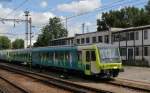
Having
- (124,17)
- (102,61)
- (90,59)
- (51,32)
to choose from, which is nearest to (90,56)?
(90,59)

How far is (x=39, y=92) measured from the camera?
848 inches

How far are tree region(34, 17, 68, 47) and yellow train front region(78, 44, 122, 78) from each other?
263 ft

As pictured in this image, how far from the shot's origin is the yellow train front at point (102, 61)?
26750 mm

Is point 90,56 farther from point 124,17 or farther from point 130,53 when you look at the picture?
point 124,17

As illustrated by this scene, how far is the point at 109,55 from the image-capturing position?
2752cm

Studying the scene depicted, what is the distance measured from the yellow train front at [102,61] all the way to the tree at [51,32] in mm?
80085

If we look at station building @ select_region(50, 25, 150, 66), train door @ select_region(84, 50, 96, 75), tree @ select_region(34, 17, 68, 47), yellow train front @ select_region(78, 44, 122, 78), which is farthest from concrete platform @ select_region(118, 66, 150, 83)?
tree @ select_region(34, 17, 68, 47)

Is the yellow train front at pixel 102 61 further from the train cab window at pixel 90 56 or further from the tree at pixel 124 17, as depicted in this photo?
the tree at pixel 124 17

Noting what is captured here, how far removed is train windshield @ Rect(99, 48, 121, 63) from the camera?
27.1 meters

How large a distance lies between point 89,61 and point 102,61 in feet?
3.82

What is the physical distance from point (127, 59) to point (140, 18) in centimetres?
4301

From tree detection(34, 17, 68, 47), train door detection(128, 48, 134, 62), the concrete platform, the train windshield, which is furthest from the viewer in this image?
tree detection(34, 17, 68, 47)

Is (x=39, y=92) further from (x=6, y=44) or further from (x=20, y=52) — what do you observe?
(x=6, y=44)

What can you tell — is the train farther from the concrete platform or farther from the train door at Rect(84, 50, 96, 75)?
the concrete platform
